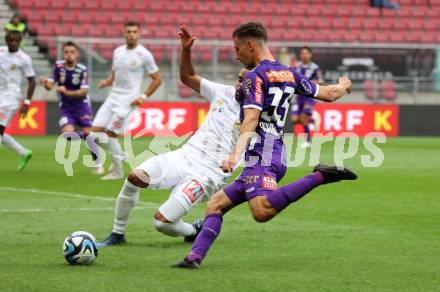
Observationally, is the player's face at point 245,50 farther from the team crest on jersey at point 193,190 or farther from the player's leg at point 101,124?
the player's leg at point 101,124

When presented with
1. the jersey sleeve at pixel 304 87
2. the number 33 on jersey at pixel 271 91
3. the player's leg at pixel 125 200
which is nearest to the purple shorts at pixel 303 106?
the player's leg at pixel 125 200

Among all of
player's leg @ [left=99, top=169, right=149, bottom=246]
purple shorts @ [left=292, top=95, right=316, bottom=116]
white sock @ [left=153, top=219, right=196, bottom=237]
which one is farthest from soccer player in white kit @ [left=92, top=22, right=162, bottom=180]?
purple shorts @ [left=292, top=95, right=316, bottom=116]

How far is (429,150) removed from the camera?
22875 millimetres

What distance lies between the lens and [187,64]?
27.9 feet

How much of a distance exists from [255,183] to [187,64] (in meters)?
1.59

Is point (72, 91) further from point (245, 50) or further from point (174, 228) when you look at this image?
point (245, 50)

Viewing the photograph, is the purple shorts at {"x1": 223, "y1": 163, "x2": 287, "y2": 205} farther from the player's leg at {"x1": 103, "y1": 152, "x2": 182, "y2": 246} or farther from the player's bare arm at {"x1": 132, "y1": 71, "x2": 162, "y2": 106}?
the player's bare arm at {"x1": 132, "y1": 71, "x2": 162, "y2": 106}

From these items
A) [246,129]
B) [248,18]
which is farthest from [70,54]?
[248,18]

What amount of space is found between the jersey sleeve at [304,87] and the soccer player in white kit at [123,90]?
7.61 metres

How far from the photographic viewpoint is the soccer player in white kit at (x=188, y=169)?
8.10 meters

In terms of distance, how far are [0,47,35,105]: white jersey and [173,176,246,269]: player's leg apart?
9.34 meters

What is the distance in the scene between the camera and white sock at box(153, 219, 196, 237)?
812 cm

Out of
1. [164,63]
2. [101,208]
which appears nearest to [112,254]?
[101,208]

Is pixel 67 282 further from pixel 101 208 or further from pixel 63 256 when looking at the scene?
pixel 101 208
